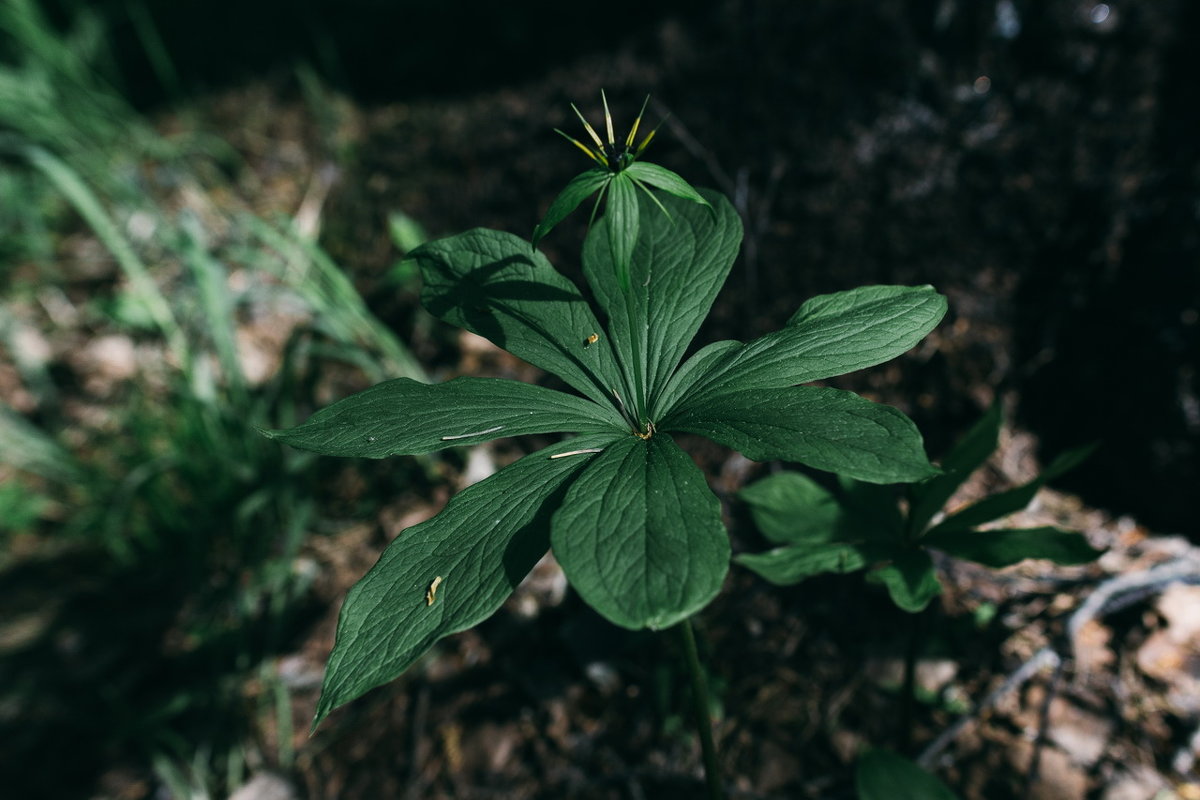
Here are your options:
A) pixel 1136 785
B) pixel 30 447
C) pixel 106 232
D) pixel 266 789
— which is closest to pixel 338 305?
pixel 106 232

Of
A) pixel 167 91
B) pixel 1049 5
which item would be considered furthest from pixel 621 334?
pixel 167 91

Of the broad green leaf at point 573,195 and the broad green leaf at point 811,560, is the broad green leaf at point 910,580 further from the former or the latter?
the broad green leaf at point 573,195

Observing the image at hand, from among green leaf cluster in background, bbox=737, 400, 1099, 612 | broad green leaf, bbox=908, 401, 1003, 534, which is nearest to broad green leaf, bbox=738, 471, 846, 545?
green leaf cluster in background, bbox=737, 400, 1099, 612

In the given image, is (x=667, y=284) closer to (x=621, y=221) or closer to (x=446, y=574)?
(x=621, y=221)

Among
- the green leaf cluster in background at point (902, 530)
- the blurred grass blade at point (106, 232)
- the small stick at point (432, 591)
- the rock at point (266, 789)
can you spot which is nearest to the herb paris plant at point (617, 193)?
the small stick at point (432, 591)

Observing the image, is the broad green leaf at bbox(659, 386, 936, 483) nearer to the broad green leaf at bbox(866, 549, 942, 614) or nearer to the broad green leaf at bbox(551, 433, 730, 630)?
the broad green leaf at bbox(551, 433, 730, 630)

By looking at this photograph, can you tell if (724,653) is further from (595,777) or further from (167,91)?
(167,91)
